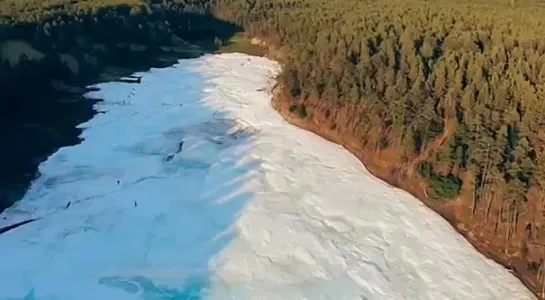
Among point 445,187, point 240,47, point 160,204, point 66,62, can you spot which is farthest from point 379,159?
point 240,47

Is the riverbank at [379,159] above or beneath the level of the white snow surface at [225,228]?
above

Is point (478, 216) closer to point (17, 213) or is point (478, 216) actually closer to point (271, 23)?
point (17, 213)

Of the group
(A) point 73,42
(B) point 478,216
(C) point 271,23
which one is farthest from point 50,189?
(C) point 271,23

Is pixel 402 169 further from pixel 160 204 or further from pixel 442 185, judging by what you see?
pixel 160 204

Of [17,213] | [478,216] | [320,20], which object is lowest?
[17,213]

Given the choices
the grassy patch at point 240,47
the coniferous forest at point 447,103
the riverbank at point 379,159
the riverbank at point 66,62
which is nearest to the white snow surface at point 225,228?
the riverbank at point 379,159

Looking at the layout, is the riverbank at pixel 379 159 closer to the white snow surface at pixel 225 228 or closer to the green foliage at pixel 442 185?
the green foliage at pixel 442 185
